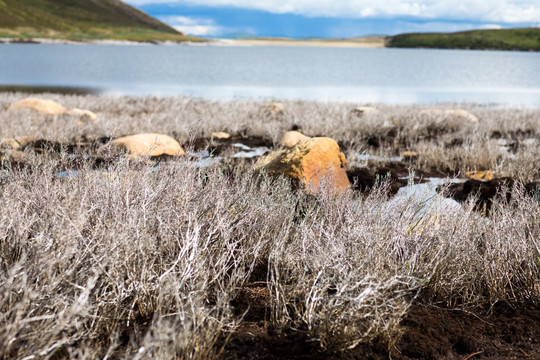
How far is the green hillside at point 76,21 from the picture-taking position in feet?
398

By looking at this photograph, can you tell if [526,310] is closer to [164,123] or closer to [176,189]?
[176,189]

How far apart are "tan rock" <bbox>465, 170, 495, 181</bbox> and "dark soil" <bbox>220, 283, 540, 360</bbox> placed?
4600 mm

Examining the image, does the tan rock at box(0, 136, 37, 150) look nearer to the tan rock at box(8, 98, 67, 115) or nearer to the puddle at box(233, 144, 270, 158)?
the puddle at box(233, 144, 270, 158)

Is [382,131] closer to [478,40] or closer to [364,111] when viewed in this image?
[364,111]

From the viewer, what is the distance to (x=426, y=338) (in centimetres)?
265

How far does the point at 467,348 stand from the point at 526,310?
69 cm

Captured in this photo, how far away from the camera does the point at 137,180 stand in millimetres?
3777

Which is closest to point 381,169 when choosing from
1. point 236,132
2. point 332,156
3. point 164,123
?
point 332,156

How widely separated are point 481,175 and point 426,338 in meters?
5.38

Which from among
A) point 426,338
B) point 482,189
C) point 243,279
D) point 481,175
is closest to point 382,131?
point 481,175

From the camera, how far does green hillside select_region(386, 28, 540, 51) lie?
104 m

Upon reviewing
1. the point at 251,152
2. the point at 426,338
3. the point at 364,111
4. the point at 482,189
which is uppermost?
the point at 426,338

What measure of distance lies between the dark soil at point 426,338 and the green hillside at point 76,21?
123m

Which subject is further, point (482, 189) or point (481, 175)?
point (481, 175)
